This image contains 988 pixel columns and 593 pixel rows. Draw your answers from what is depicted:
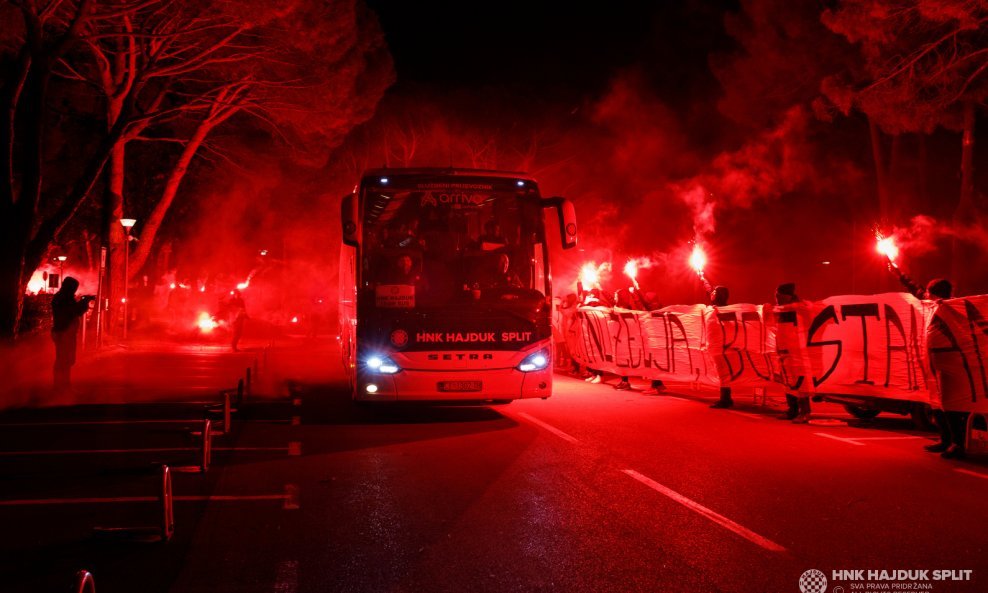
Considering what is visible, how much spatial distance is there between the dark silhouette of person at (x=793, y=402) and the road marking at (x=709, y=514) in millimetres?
4727

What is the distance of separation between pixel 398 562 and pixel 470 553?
19.2 inches

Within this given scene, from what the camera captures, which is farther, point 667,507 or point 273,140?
point 273,140

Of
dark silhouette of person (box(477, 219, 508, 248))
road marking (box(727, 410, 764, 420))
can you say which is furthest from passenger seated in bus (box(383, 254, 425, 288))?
road marking (box(727, 410, 764, 420))

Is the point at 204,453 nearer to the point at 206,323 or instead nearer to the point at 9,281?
the point at 9,281

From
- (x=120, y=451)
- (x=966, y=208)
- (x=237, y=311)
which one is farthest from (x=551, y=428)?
(x=237, y=311)

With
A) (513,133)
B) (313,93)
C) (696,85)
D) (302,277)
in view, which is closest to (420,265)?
(313,93)

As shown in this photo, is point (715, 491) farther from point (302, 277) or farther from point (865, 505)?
point (302, 277)

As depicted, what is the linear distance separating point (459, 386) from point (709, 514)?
527 centimetres

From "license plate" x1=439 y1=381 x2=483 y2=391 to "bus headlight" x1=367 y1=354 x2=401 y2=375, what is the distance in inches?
25.1

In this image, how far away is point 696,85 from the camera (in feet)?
113

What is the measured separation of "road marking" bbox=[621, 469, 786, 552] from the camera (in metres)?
5.73

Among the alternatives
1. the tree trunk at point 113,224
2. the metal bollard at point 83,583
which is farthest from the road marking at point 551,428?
the tree trunk at point 113,224

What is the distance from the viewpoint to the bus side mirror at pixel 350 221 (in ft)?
36.6

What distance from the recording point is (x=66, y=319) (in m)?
14.0
